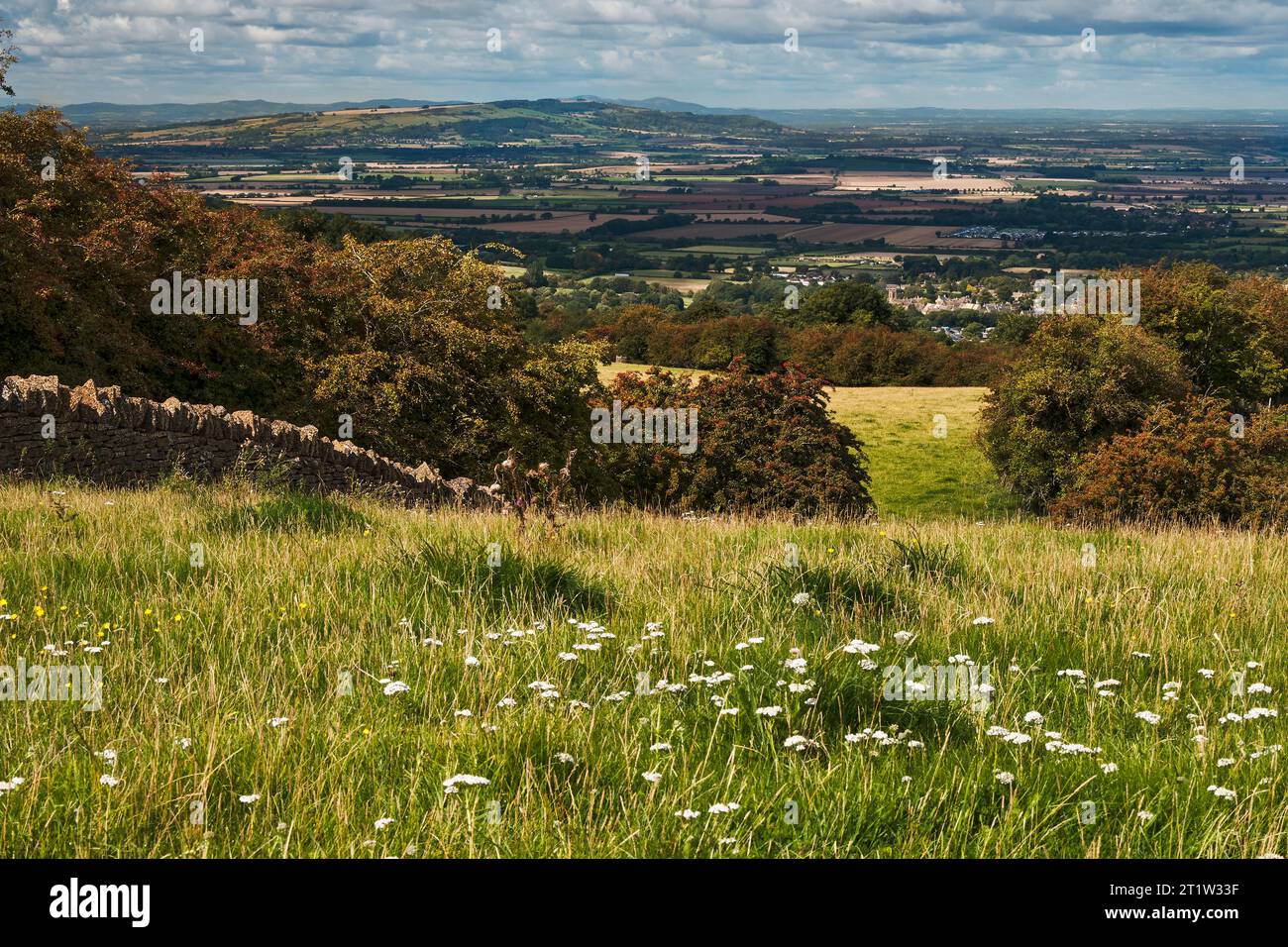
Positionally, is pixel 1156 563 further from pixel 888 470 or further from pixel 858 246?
pixel 858 246

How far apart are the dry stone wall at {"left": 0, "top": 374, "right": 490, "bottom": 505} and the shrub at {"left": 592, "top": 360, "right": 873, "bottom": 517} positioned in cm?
1533

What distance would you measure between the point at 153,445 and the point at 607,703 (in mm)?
11231

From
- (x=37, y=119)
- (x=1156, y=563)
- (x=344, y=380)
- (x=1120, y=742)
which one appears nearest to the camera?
(x=1120, y=742)

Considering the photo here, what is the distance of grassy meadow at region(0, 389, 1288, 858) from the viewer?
334 cm

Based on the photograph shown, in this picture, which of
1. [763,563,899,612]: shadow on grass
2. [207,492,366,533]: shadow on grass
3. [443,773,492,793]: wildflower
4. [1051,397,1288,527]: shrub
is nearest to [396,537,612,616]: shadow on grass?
[763,563,899,612]: shadow on grass

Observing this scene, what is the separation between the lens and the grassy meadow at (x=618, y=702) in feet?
11.0

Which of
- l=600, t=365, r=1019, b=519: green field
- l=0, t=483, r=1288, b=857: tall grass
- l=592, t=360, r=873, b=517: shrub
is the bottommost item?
l=600, t=365, r=1019, b=519: green field

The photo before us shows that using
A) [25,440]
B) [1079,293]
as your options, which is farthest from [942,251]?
[25,440]

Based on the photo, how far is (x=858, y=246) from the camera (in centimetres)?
19212

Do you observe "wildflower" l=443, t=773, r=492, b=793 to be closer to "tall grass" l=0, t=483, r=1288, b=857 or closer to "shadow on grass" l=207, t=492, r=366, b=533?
"tall grass" l=0, t=483, r=1288, b=857

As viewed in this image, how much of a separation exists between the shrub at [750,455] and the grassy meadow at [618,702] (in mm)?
22344

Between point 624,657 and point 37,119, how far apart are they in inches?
1088

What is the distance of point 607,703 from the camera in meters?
4.32

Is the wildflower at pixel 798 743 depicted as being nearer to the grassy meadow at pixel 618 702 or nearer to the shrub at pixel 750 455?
the grassy meadow at pixel 618 702
